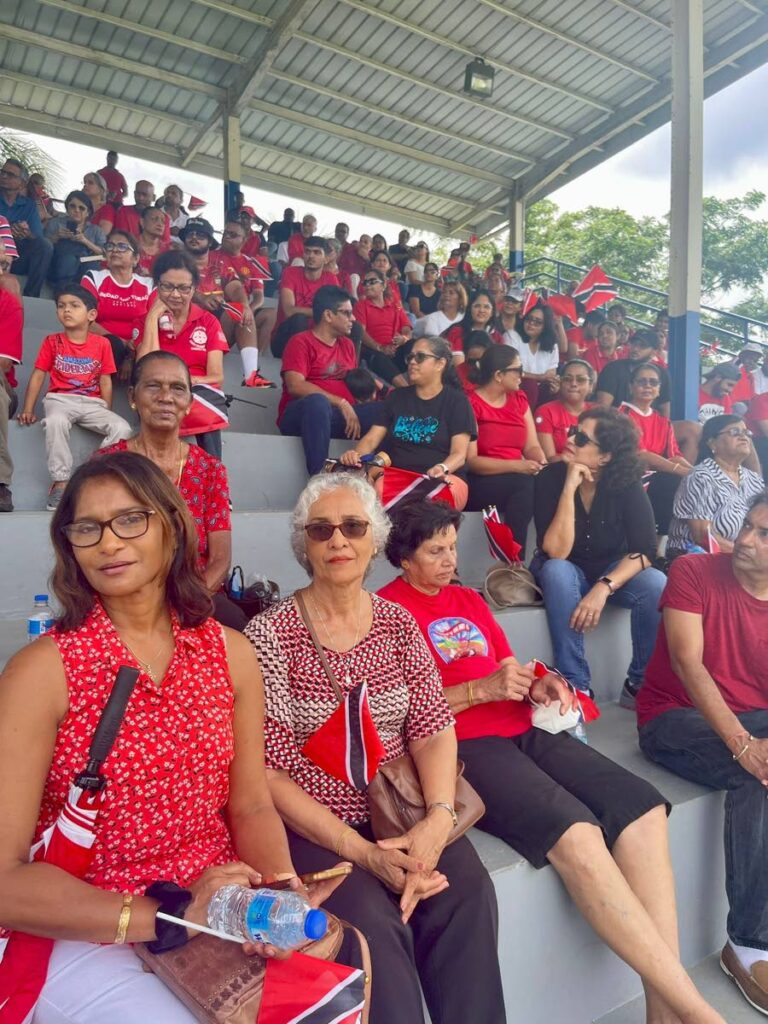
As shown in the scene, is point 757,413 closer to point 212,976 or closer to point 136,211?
point 136,211

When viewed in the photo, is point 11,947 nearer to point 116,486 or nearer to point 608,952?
point 116,486

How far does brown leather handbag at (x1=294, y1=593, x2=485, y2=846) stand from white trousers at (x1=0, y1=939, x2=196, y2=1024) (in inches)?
24.2

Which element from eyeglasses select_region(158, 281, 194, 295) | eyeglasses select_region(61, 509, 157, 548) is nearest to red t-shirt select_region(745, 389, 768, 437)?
eyeglasses select_region(158, 281, 194, 295)

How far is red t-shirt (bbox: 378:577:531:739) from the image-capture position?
218cm

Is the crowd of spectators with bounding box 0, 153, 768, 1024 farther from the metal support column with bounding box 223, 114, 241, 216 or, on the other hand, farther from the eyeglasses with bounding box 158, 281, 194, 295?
the metal support column with bounding box 223, 114, 241, 216

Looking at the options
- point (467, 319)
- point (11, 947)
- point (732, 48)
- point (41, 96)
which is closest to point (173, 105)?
point (41, 96)

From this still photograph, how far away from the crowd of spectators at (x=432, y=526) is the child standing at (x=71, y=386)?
0.04ft

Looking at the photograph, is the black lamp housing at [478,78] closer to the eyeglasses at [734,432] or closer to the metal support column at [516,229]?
the metal support column at [516,229]

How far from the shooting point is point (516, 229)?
449 inches

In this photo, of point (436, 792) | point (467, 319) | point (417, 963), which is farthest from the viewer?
point (467, 319)

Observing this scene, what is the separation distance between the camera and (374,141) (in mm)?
10297

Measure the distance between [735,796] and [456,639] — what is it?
0.92 m

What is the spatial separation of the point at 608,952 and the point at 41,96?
1041 cm

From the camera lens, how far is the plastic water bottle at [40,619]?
249 cm
